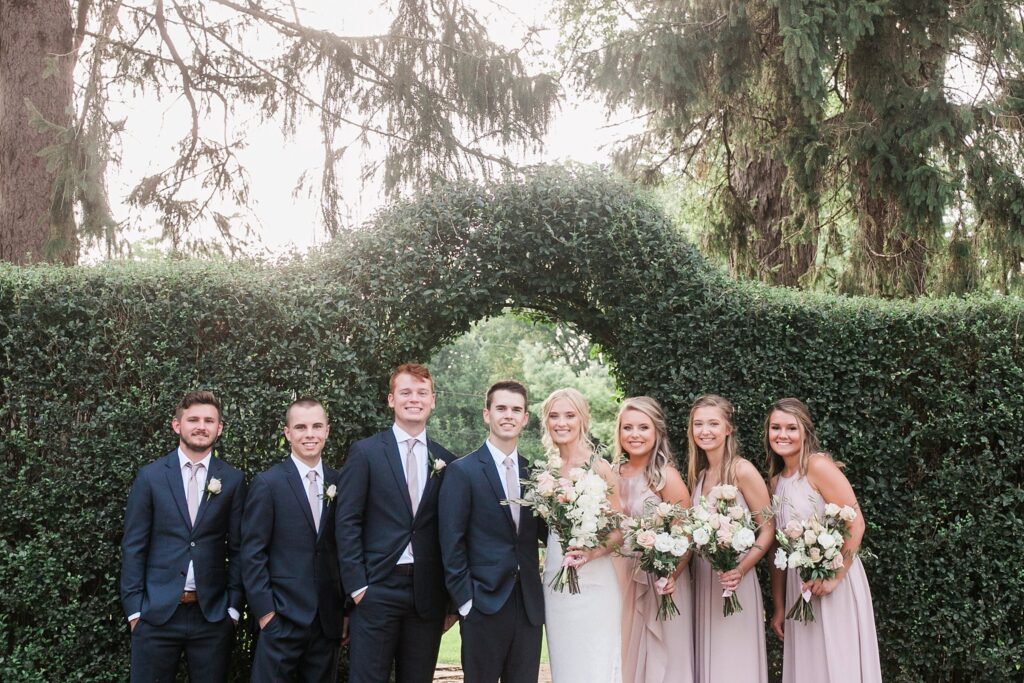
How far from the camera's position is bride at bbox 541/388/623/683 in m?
4.66

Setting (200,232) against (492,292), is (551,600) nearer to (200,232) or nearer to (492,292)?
(492,292)

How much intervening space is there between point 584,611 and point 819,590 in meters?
1.45

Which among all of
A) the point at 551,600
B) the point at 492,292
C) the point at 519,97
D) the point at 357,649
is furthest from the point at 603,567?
the point at 519,97

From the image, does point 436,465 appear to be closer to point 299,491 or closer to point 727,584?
point 299,491

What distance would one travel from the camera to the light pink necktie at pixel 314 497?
482 cm

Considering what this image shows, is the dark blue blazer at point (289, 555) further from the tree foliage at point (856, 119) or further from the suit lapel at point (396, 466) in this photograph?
the tree foliage at point (856, 119)

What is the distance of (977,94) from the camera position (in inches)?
364

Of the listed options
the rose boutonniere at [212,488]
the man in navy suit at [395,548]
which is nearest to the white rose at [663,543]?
the man in navy suit at [395,548]

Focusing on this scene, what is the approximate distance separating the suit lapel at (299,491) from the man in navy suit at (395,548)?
288 millimetres

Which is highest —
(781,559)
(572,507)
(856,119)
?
(856,119)

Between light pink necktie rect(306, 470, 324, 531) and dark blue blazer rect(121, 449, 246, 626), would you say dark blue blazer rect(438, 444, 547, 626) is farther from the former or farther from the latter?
dark blue blazer rect(121, 449, 246, 626)

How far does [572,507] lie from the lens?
4387mm

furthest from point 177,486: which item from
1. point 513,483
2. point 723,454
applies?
point 723,454

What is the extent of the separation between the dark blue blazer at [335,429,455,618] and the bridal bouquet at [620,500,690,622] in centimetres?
108
